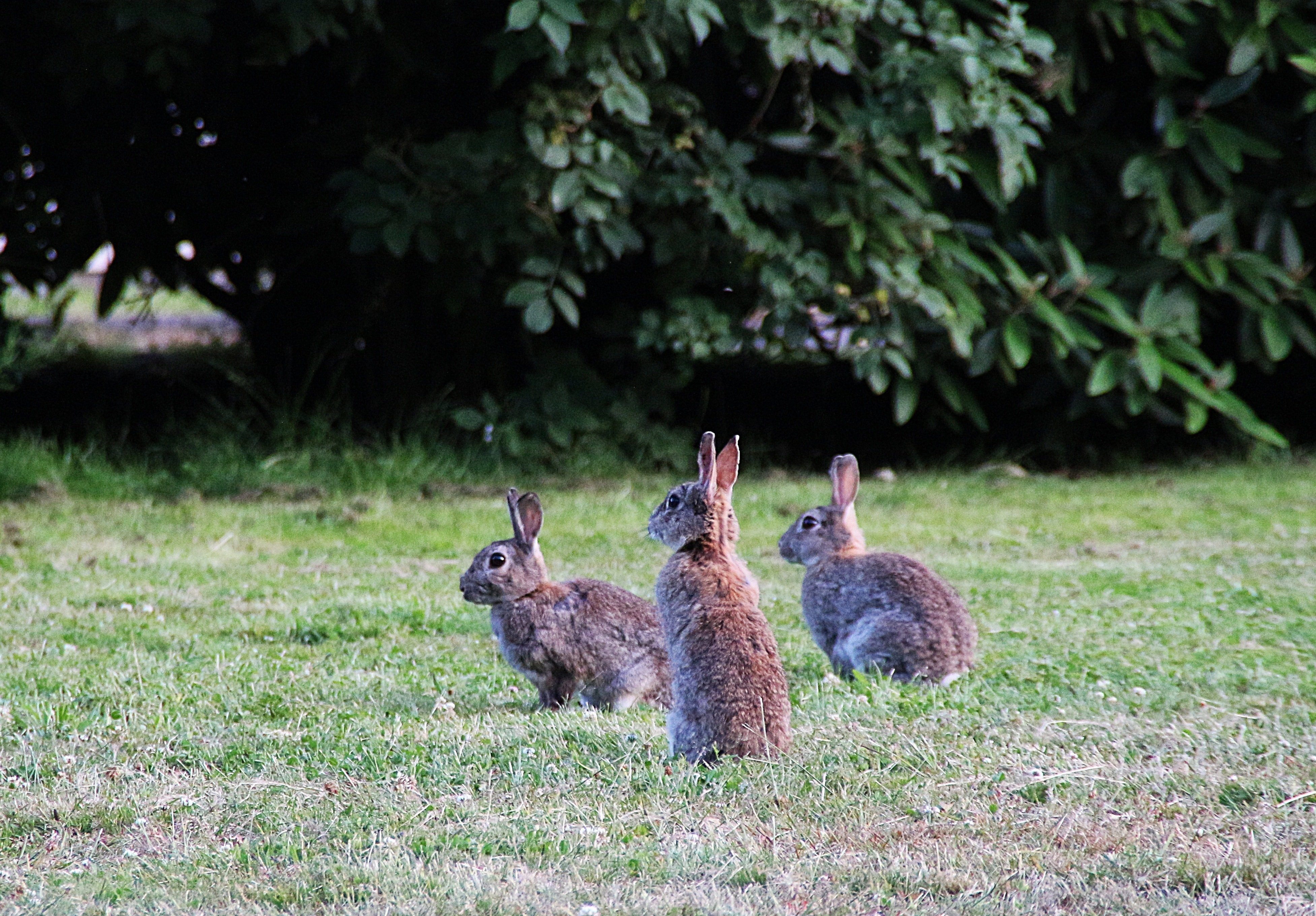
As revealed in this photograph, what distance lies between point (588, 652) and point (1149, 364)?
633cm

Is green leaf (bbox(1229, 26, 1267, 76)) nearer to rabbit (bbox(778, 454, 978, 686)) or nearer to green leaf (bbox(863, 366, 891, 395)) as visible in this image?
green leaf (bbox(863, 366, 891, 395))

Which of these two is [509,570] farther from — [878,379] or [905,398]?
[905,398]

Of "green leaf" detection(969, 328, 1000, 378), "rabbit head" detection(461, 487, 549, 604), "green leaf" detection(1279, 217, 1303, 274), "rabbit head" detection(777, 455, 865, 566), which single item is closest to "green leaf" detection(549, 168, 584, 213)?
"green leaf" detection(969, 328, 1000, 378)

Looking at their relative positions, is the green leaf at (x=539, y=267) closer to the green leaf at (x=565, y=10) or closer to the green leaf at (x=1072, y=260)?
the green leaf at (x=565, y=10)

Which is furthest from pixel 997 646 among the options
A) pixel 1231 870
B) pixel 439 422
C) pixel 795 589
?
pixel 439 422

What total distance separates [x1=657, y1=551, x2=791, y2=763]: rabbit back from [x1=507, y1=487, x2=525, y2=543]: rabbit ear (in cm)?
101

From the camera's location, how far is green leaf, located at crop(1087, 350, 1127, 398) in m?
10.2

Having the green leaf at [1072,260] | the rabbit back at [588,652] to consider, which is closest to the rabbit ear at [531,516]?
the rabbit back at [588,652]

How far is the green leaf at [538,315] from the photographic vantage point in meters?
9.16

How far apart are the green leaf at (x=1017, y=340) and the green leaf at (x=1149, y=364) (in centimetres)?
74

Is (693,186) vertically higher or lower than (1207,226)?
higher

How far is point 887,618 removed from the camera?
17.6 feet

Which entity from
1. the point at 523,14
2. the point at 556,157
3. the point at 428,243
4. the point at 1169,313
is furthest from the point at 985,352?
the point at 523,14

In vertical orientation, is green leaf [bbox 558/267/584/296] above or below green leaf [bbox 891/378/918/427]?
above
